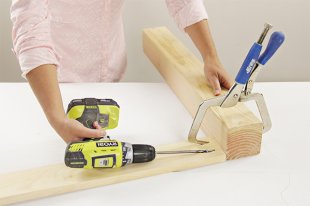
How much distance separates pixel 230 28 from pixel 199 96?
2.52 ft

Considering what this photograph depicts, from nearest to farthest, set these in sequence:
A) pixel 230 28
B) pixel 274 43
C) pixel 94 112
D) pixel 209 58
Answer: pixel 274 43 < pixel 94 112 < pixel 209 58 < pixel 230 28

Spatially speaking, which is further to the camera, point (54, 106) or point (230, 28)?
point (230, 28)

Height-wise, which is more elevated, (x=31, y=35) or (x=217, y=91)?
(x=31, y=35)

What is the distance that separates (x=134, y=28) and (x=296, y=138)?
3.05 feet

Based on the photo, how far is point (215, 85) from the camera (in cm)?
109

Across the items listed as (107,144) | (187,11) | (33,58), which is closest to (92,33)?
(187,11)

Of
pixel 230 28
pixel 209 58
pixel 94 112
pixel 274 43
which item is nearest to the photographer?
pixel 274 43

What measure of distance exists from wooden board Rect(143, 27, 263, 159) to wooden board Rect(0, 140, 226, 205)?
4cm

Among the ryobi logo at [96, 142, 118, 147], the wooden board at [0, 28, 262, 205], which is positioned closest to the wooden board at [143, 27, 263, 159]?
the wooden board at [0, 28, 262, 205]

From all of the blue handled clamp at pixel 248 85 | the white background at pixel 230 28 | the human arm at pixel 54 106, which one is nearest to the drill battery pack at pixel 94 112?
the human arm at pixel 54 106

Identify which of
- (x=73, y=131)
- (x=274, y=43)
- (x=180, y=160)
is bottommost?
(x=180, y=160)

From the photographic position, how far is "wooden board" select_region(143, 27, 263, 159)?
0.93m

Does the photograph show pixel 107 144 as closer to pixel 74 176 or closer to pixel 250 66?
pixel 74 176

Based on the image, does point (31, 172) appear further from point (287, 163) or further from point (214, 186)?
point (287, 163)
